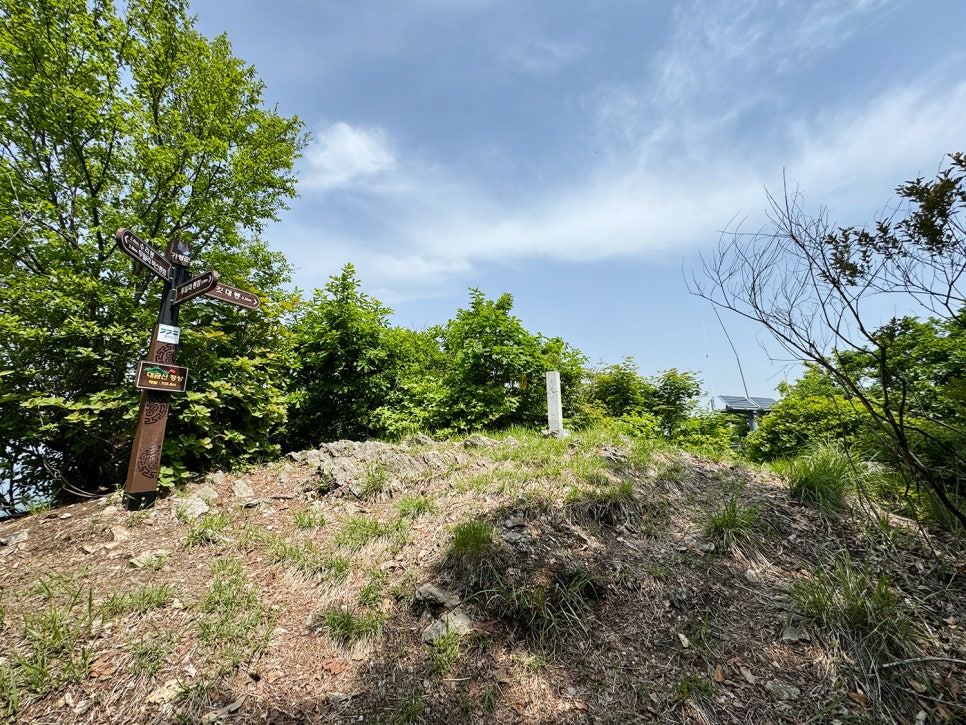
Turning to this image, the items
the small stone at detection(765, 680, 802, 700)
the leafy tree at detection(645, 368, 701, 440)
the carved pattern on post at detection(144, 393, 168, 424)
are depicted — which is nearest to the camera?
the small stone at detection(765, 680, 802, 700)

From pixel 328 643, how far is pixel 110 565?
6.68ft

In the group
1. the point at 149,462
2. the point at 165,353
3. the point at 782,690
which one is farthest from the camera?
the point at 165,353

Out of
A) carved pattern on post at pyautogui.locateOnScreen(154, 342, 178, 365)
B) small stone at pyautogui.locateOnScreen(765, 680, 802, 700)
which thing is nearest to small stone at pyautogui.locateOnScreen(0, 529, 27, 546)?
carved pattern on post at pyautogui.locateOnScreen(154, 342, 178, 365)

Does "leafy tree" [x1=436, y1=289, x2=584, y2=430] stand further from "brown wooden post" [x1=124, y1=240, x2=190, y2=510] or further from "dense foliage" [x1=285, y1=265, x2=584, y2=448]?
"brown wooden post" [x1=124, y1=240, x2=190, y2=510]

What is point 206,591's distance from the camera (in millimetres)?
2746

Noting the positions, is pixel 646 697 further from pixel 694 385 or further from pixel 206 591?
pixel 694 385

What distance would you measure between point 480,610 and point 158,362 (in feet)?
13.5

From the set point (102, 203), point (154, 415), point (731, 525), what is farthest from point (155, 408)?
point (731, 525)

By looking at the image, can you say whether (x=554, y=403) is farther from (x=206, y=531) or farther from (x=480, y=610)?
(x=206, y=531)

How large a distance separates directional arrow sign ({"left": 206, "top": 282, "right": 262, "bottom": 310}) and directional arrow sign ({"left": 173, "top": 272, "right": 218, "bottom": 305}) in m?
0.05

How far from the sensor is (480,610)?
2654mm

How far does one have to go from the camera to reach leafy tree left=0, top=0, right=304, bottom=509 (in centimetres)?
418

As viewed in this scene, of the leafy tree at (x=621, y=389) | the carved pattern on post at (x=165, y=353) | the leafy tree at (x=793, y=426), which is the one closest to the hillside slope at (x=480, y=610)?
the carved pattern on post at (x=165, y=353)

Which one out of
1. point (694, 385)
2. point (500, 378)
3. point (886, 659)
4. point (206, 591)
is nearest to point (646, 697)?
point (886, 659)
